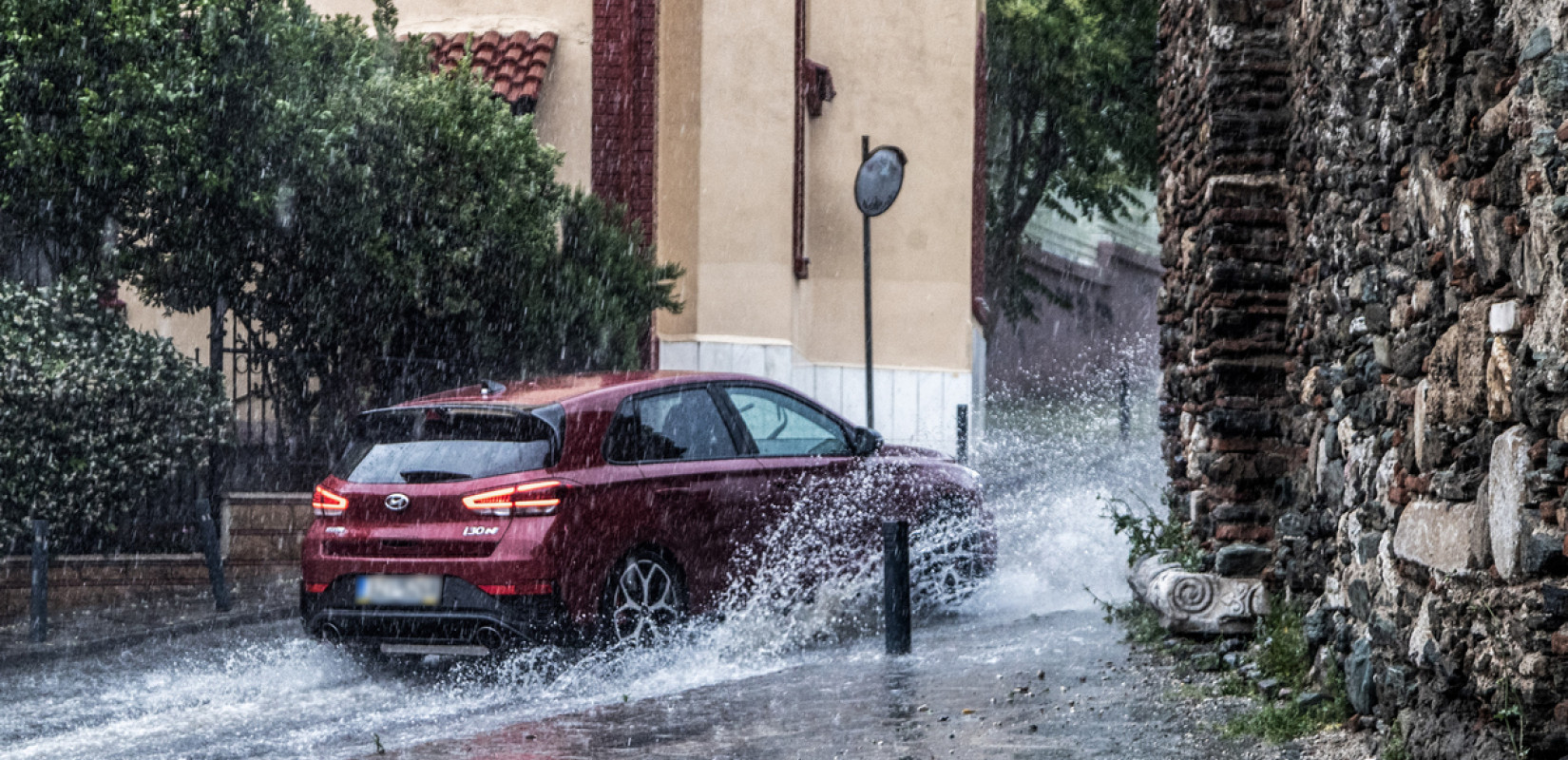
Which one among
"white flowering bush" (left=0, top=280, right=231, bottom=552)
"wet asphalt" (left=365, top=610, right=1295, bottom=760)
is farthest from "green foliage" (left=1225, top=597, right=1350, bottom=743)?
"white flowering bush" (left=0, top=280, right=231, bottom=552)

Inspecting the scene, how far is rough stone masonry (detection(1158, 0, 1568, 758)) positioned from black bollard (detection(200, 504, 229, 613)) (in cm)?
669

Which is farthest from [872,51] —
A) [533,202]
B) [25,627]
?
[25,627]

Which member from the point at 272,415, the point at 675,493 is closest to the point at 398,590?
the point at 675,493

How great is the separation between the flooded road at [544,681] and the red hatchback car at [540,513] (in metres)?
0.32

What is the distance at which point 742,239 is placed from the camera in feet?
65.8

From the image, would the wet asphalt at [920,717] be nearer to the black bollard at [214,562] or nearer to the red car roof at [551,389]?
the red car roof at [551,389]

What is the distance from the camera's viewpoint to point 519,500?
7945mm

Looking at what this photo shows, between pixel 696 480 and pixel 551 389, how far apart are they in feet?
3.08

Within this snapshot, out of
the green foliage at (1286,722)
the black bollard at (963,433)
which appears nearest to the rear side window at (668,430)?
the green foliage at (1286,722)

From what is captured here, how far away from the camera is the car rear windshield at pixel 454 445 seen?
8148 mm

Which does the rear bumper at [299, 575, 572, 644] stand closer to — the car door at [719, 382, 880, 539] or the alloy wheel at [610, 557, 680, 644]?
the alloy wheel at [610, 557, 680, 644]

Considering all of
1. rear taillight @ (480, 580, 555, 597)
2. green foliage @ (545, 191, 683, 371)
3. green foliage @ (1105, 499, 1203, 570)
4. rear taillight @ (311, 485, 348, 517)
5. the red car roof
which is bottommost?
rear taillight @ (480, 580, 555, 597)

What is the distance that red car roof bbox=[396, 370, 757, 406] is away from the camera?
8469 millimetres

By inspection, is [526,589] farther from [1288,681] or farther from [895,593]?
[1288,681]
